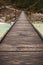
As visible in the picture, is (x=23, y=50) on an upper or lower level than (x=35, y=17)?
upper

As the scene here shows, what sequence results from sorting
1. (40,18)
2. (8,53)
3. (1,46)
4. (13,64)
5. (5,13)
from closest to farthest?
(13,64), (8,53), (1,46), (40,18), (5,13)

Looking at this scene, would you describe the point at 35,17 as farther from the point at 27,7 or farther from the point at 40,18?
the point at 27,7

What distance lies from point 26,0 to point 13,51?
18875mm

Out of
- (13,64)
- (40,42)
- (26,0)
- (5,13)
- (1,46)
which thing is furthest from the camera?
(26,0)

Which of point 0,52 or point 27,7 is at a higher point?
point 0,52

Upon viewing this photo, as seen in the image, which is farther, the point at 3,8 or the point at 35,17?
the point at 3,8

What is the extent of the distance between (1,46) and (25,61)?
4.51 ft

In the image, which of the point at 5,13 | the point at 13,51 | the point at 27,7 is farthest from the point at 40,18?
the point at 13,51

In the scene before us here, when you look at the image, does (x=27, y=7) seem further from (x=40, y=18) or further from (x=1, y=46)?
(x=1, y=46)

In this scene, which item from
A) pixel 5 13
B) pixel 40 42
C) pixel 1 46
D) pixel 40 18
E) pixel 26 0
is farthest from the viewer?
pixel 26 0

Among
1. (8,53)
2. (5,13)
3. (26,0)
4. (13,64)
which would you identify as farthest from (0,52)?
(26,0)

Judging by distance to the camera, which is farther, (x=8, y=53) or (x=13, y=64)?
(x=8, y=53)

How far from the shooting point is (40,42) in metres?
5.95

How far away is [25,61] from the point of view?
416cm
